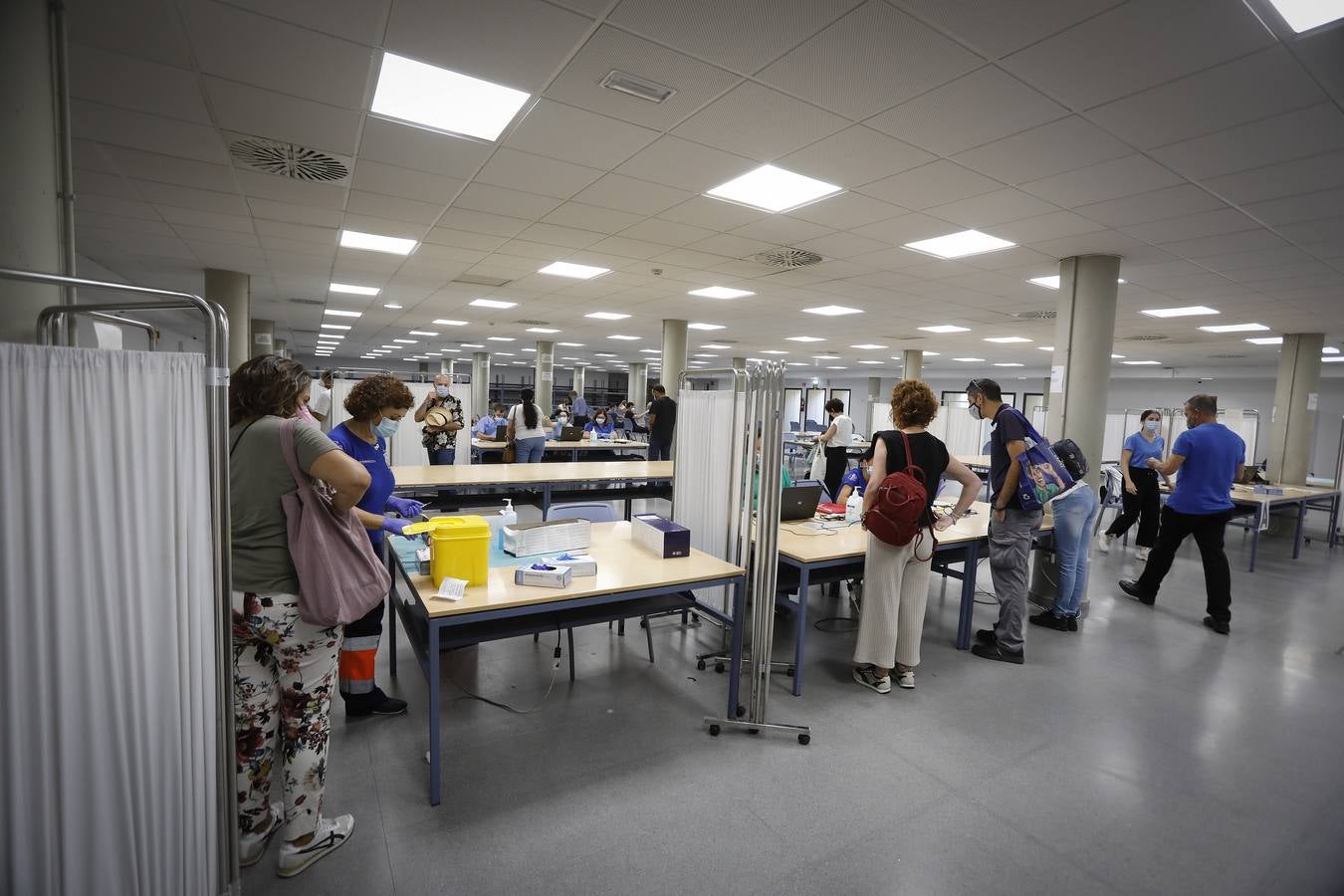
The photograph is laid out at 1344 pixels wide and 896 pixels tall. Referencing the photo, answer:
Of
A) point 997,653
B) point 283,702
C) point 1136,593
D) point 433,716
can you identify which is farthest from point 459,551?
point 1136,593

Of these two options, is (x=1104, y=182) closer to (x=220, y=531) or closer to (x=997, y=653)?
(x=997, y=653)

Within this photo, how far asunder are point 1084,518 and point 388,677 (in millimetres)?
4666

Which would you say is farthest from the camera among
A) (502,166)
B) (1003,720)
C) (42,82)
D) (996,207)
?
(996,207)

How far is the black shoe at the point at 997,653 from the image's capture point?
3781 mm

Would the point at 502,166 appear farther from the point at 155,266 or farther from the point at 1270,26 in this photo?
the point at 155,266

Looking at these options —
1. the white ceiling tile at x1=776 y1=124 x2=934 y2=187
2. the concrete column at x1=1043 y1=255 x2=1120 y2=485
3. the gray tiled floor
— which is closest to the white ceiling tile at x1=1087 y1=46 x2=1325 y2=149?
the white ceiling tile at x1=776 y1=124 x2=934 y2=187

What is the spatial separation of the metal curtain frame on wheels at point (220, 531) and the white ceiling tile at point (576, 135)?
83.6 inches

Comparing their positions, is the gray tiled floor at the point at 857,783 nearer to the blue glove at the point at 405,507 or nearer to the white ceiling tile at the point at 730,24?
the blue glove at the point at 405,507

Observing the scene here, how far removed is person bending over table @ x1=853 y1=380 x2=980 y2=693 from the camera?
3143mm

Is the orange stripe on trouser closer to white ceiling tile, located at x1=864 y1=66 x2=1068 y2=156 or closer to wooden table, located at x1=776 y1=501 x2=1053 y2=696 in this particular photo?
wooden table, located at x1=776 y1=501 x2=1053 y2=696

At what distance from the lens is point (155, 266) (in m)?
7.18

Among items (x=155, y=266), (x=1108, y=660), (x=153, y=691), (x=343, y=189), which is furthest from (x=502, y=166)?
(x=155, y=266)

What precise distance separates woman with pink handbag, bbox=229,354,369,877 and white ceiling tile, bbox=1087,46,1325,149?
3.44m

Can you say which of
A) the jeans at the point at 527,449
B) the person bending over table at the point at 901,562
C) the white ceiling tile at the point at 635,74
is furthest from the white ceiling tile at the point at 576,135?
the jeans at the point at 527,449
